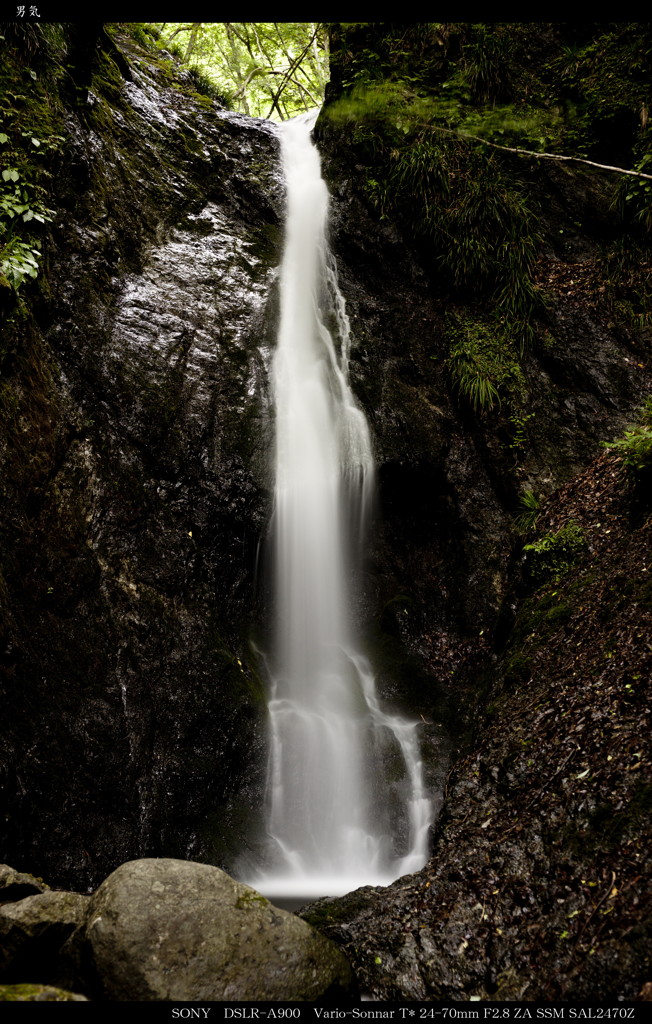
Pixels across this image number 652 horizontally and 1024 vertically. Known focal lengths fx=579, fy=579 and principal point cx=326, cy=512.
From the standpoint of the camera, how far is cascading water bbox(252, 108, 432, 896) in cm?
579

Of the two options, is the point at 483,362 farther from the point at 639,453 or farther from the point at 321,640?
the point at 321,640

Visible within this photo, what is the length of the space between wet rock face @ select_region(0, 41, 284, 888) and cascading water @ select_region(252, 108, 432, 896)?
0.38m

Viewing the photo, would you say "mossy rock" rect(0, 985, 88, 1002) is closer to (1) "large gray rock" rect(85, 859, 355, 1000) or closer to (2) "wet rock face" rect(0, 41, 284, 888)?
(1) "large gray rock" rect(85, 859, 355, 1000)

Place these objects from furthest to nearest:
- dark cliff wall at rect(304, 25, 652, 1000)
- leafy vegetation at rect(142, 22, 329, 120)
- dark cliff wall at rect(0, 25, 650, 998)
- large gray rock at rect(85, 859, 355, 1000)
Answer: leafy vegetation at rect(142, 22, 329, 120), dark cliff wall at rect(0, 25, 650, 998), dark cliff wall at rect(304, 25, 652, 1000), large gray rock at rect(85, 859, 355, 1000)

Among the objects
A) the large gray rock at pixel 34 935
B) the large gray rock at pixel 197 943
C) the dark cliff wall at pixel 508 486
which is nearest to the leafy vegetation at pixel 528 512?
the dark cliff wall at pixel 508 486

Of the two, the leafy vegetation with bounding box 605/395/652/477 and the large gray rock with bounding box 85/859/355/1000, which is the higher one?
the leafy vegetation with bounding box 605/395/652/477

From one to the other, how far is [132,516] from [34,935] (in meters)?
3.66

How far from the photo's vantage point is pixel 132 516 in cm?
602

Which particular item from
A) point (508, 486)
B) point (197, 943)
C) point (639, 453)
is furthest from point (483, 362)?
point (197, 943)

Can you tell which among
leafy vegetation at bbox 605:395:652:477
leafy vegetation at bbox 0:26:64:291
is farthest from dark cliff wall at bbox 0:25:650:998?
leafy vegetation at bbox 605:395:652:477

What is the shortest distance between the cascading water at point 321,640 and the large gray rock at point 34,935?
2364mm

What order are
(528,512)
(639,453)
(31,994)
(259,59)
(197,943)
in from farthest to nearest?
(259,59) → (528,512) → (639,453) → (197,943) → (31,994)

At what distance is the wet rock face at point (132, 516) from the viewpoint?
187 inches

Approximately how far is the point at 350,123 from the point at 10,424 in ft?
27.8
